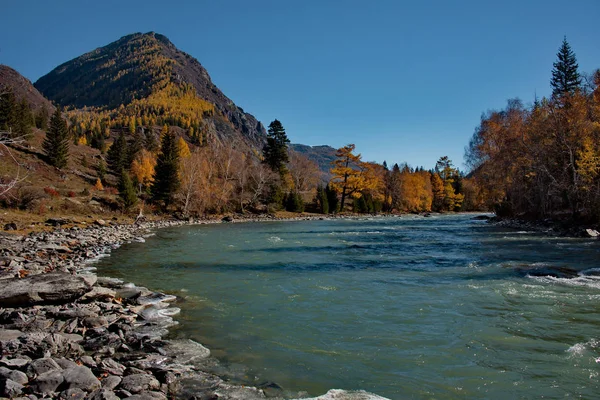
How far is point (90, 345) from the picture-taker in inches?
251

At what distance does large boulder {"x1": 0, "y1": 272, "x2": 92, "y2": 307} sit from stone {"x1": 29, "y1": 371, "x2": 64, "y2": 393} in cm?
430

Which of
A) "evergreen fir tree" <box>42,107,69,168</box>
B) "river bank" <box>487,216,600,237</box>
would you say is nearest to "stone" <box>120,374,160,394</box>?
"river bank" <box>487,216,600,237</box>

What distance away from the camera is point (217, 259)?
1648 centimetres

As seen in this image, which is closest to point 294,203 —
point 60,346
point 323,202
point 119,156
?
point 323,202

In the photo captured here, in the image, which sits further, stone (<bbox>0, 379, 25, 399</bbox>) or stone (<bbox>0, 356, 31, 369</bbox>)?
stone (<bbox>0, 356, 31, 369</bbox>)

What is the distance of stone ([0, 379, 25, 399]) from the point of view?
169 inches

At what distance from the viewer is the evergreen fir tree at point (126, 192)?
3919cm

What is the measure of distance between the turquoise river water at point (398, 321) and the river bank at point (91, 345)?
56 centimetres

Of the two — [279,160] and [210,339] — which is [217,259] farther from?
[279,160]

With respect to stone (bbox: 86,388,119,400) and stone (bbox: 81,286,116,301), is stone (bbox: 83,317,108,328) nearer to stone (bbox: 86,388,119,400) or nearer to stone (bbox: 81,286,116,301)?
stone (bbox: 81,286,116,301)

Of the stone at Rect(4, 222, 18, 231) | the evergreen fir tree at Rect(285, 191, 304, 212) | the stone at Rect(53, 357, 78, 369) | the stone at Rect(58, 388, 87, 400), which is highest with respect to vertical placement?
the evergreen fir tree at Rect(285, 191, 304, 212)

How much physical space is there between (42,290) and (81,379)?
4.67 meters

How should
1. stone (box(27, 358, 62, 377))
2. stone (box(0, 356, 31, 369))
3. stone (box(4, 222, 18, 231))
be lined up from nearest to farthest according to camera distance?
stone (box(27, 358, 62, 377)), stone (box(0, 356, 31, 369)), stone (box(4, 222, 18, 231))

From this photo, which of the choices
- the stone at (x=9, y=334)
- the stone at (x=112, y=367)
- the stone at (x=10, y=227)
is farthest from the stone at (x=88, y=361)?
the stone at (x=10, y=227)
